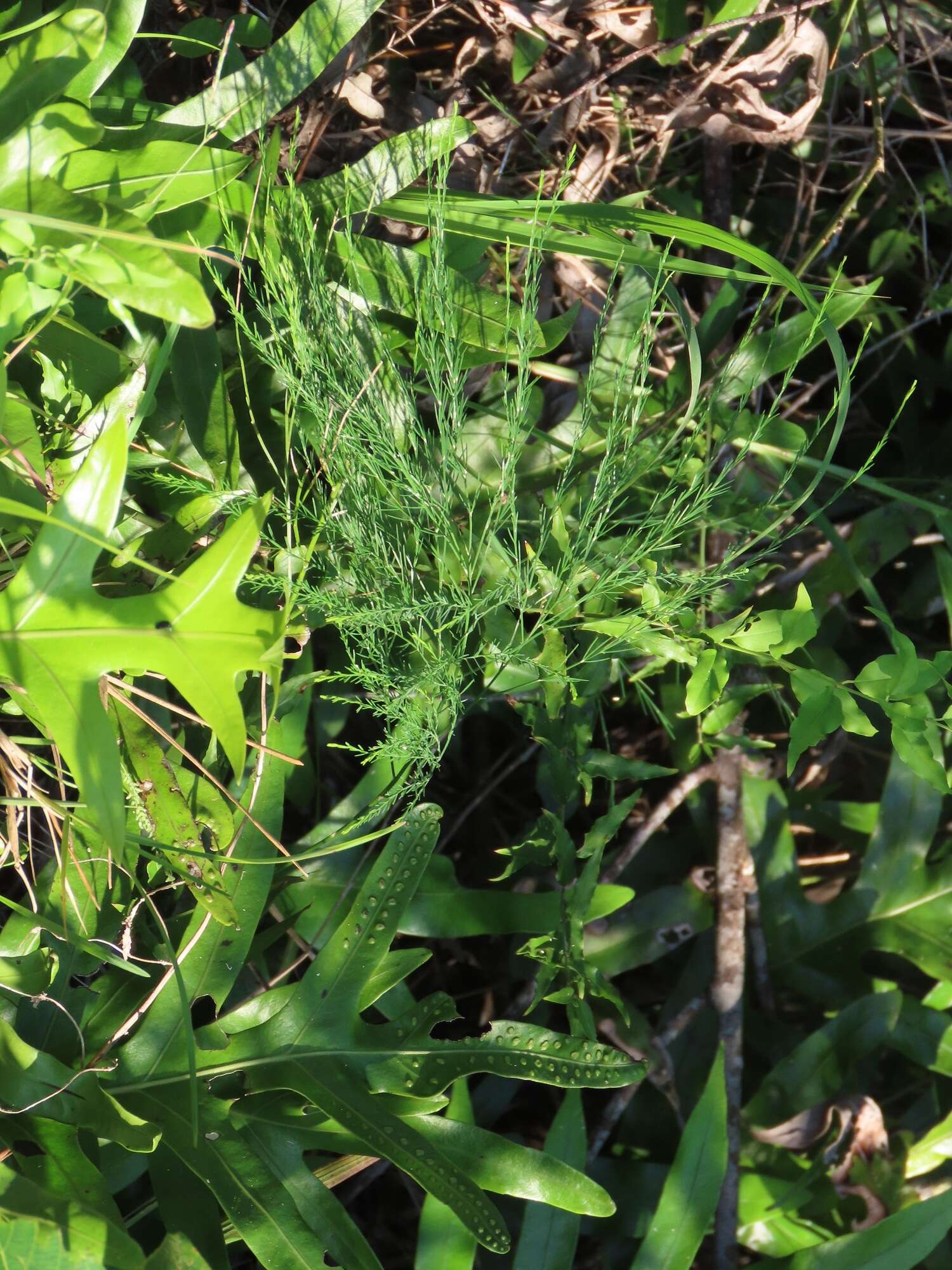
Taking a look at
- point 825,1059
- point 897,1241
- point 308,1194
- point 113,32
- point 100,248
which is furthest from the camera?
point 825,1059

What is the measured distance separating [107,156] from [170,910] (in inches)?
23.7

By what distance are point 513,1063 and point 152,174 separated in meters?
0.72

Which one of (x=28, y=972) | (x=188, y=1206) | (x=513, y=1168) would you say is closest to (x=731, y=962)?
(x=513, y=1168)

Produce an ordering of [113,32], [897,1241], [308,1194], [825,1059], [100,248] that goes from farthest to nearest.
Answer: [825,1059] < [897,1241] < [308,1194] < [113,32] < [100,248]

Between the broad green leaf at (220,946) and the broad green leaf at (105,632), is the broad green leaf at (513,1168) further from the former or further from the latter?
the broad green leaf at (105,632)

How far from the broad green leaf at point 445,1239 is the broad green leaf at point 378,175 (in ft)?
2.42

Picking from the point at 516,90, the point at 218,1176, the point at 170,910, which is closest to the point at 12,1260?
the point at 218,1176

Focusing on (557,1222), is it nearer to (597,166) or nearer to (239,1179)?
(239,1179)

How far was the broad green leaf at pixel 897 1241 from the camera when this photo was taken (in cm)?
85

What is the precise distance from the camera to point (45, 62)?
60cm

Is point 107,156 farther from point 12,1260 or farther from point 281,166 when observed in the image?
point 12,1260

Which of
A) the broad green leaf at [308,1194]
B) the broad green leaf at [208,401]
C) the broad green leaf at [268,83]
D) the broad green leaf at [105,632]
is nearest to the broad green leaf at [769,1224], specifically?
the broad green leaf at [308,1194]

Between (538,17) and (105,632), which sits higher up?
(538,17)

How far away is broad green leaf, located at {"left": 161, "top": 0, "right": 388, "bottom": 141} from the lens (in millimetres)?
686
